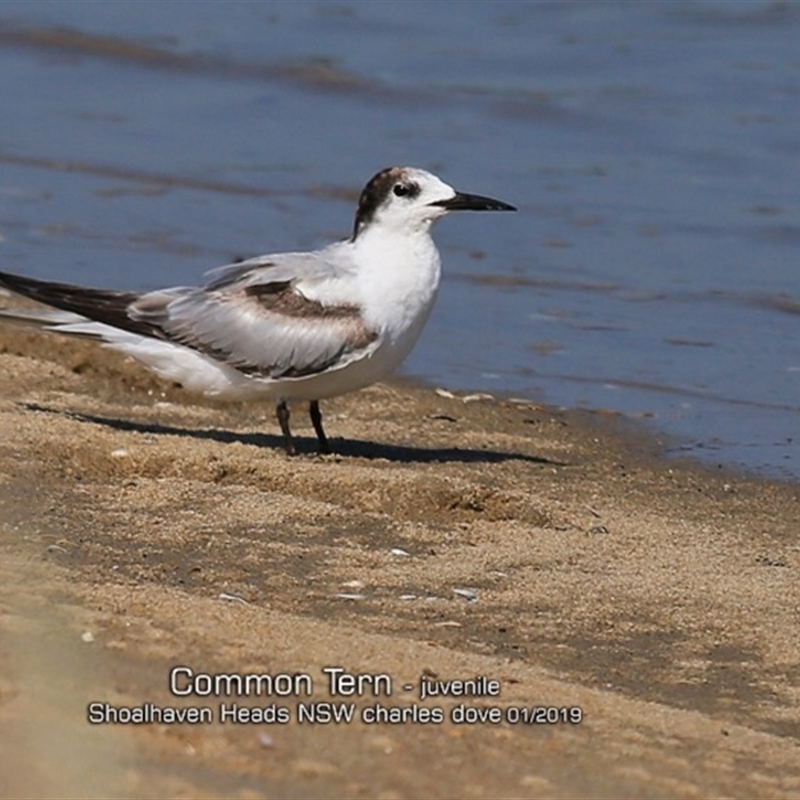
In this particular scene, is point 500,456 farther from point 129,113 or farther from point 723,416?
point 129,113

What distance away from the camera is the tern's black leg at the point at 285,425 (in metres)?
6.75

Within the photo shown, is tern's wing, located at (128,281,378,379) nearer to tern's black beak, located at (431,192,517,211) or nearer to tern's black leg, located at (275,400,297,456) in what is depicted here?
tern's black leg, located at (275,400,297,456)

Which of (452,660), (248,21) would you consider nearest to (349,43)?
(248,21)

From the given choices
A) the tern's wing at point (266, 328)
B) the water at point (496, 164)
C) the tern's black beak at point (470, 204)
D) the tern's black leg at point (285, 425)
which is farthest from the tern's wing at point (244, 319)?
the water at point (496, 164)

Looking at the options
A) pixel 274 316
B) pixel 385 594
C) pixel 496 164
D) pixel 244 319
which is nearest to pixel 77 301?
pixel 244 319

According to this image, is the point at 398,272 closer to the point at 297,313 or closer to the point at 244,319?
the point at 297,313

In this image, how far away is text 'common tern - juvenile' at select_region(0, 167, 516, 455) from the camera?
6.80 meters

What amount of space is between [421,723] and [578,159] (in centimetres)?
794

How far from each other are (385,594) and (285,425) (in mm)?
1849

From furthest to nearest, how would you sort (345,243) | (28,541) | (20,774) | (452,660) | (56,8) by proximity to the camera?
(56,8)
(345,243)
(28,541)
(452,660)
(20,774)

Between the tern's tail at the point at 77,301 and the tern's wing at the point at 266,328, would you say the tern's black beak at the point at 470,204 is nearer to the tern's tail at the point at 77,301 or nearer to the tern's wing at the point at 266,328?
the tern's wing at the point at 266,328

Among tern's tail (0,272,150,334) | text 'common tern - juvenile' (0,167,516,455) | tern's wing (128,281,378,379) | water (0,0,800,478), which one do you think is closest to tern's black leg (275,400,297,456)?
text 'common tern - juvenile' (0,167,516,455)

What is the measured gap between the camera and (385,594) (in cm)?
507

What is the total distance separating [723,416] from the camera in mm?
7758
